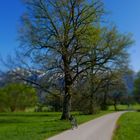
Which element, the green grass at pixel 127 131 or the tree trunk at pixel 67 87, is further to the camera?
the tree trunk at pixel 67 87

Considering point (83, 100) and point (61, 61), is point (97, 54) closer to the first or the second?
point (61, 61)

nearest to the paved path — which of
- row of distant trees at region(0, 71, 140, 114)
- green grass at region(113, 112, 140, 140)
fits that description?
green grass at region(113, 112, 140, 140)

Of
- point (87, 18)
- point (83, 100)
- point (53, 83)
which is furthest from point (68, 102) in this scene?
point (83, 100)

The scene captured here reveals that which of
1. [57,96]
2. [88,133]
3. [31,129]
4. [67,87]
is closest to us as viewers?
[88,133]

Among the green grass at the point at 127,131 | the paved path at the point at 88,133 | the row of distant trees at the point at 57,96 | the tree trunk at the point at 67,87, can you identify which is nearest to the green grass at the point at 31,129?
the paved path at the point at 88,133

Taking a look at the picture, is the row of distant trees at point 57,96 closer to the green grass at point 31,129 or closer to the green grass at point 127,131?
the green grass at point 31,129

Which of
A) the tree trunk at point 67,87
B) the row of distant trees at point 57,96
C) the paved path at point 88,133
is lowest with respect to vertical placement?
the paved path at point 88,133

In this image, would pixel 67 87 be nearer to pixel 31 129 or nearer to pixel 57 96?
pixel 57 96

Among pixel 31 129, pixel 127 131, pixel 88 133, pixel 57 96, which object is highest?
pixel 57 96

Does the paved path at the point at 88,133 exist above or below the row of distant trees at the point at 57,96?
below

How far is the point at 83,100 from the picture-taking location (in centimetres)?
6072

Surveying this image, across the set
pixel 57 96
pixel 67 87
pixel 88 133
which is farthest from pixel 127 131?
pixel 57 96

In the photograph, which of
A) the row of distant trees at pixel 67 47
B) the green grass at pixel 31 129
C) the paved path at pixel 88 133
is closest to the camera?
the paved path at pixel 88 133

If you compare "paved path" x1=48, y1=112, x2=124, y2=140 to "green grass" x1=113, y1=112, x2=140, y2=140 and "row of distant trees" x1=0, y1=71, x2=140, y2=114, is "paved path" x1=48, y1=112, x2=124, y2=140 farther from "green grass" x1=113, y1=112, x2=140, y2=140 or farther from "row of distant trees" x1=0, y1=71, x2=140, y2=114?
"row of distant trees" x1=0, y1=71, x2=140, y2=114
